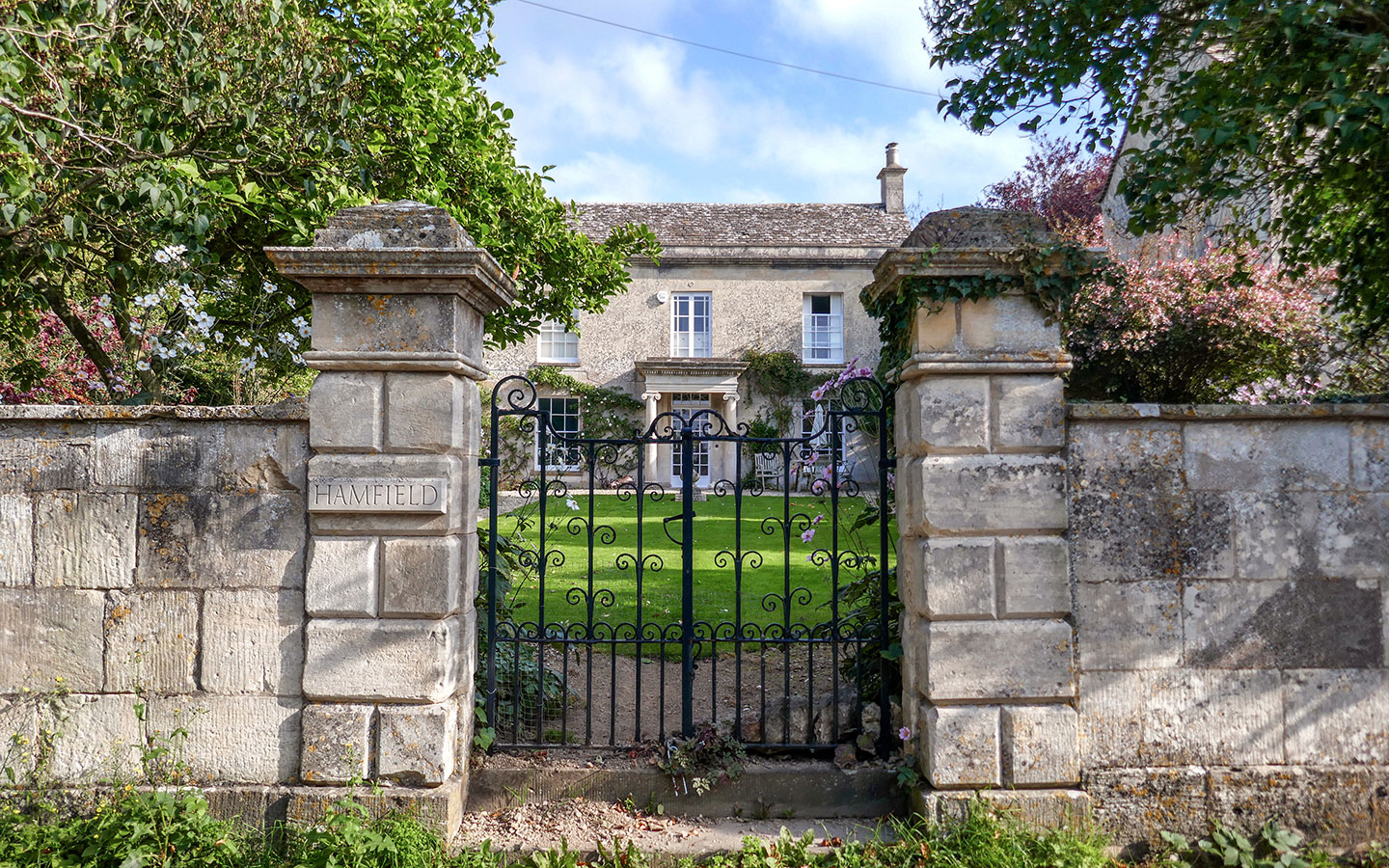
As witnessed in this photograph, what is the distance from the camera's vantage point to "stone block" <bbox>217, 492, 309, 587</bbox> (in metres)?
3.30

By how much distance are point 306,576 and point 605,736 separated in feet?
6.07

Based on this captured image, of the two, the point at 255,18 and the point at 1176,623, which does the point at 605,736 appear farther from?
the point at 255,18

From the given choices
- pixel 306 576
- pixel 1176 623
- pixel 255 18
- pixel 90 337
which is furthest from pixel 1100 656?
pixel 90 337

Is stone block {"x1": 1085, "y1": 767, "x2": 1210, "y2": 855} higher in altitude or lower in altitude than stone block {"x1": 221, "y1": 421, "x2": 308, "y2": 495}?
lower

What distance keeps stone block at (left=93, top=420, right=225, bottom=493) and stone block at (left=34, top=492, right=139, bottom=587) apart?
3.6 inches

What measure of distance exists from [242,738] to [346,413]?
1.38 meters

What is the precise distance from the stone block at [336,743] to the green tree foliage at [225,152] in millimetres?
2229

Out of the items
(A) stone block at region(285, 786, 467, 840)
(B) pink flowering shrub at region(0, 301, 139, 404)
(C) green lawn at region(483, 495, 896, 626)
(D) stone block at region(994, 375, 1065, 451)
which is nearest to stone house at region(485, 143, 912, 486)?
(C) green lawn at region(483, 495, 896, 626)

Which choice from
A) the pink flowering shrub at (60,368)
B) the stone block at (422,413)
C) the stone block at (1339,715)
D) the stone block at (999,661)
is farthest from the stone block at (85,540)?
the stone block at (1339,715)

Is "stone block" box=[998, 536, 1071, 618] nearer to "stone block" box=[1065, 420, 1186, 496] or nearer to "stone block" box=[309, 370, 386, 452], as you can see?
"stone block" box=[1065, 420, 1186, 496]

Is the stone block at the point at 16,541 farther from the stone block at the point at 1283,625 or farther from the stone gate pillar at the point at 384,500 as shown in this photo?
the stone block at the point at 1283,625

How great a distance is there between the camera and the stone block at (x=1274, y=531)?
327 cm

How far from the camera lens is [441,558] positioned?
128 inches

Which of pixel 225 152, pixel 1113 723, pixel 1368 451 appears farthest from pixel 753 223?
pixel 1113 723
